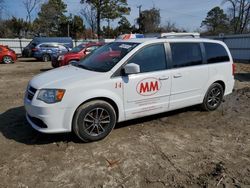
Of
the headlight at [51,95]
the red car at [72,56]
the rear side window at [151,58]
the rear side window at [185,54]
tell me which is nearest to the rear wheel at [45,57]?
the red car at [72,56]

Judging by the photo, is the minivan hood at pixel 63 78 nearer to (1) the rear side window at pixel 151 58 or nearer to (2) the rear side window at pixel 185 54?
(1) the rear side window at pixel 151 58

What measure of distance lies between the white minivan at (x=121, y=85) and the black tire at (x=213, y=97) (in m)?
0.05

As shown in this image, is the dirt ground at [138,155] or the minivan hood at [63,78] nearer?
→ the dirt ground at [138,155]

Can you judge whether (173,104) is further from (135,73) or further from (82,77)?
(82,77)

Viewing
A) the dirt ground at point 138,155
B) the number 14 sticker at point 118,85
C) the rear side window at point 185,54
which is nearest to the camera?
the dirt ground at point 138,155

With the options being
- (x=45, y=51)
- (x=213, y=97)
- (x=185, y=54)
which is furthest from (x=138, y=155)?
(x=45, y=51)

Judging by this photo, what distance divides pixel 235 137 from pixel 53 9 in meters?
47.7

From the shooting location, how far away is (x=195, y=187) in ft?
9.62

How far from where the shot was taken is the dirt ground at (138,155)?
3076 mm

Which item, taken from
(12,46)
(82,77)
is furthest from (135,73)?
(12,46)

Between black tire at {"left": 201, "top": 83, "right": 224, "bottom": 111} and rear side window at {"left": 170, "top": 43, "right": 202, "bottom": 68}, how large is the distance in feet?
2.63

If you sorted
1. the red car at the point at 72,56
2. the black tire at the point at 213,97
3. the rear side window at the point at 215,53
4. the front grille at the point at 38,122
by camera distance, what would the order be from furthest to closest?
the red car at the point at 72,56
the black tire at the point at 213,97
the rear side window at the point at 215,53
the front grille at the point at 38,122

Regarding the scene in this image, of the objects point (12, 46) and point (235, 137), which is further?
point (12, 46)

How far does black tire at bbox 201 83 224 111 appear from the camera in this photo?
18.1 feet
